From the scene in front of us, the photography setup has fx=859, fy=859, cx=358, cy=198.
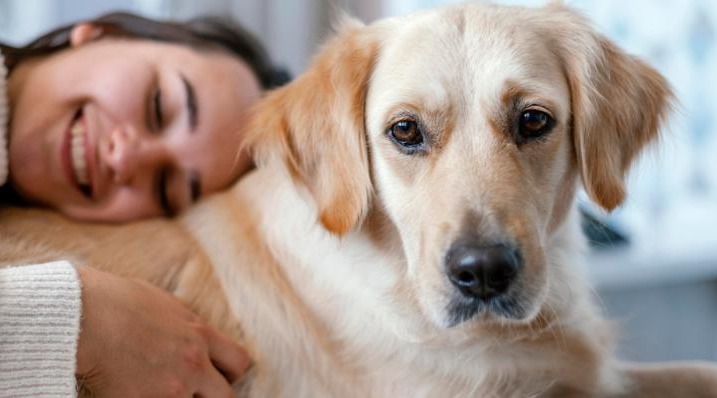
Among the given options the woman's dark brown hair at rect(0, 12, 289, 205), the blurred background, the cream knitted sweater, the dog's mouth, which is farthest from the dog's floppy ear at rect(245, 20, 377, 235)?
the blurred background

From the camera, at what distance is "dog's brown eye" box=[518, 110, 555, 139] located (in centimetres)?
122

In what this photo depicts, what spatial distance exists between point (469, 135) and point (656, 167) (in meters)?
1.29

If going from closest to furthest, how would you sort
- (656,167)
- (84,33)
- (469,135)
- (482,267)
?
(482,267) < (469,135) < (84,33) < (656,167)

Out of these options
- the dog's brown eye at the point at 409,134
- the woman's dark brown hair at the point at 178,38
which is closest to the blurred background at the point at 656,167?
the woman's dark brown hair at the point at 178,38

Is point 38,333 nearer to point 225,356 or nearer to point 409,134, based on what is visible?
point 225,356

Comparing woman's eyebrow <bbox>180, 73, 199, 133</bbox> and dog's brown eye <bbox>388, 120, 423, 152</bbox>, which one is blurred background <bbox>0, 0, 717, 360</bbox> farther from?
dog's brown eye <bbox>388, 120, 423, 152</bbox>

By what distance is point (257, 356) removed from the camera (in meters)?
1.38

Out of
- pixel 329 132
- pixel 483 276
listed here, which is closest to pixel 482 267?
pixel 483 276

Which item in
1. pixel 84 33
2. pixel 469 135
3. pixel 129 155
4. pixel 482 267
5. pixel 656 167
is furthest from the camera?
pixel 656 167

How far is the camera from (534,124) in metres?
1.23

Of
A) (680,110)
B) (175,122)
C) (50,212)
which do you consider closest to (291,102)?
(175,122)

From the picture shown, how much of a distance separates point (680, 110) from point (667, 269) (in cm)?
142

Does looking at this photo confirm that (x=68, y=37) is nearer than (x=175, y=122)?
No

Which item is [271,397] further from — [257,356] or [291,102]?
[291,102]
